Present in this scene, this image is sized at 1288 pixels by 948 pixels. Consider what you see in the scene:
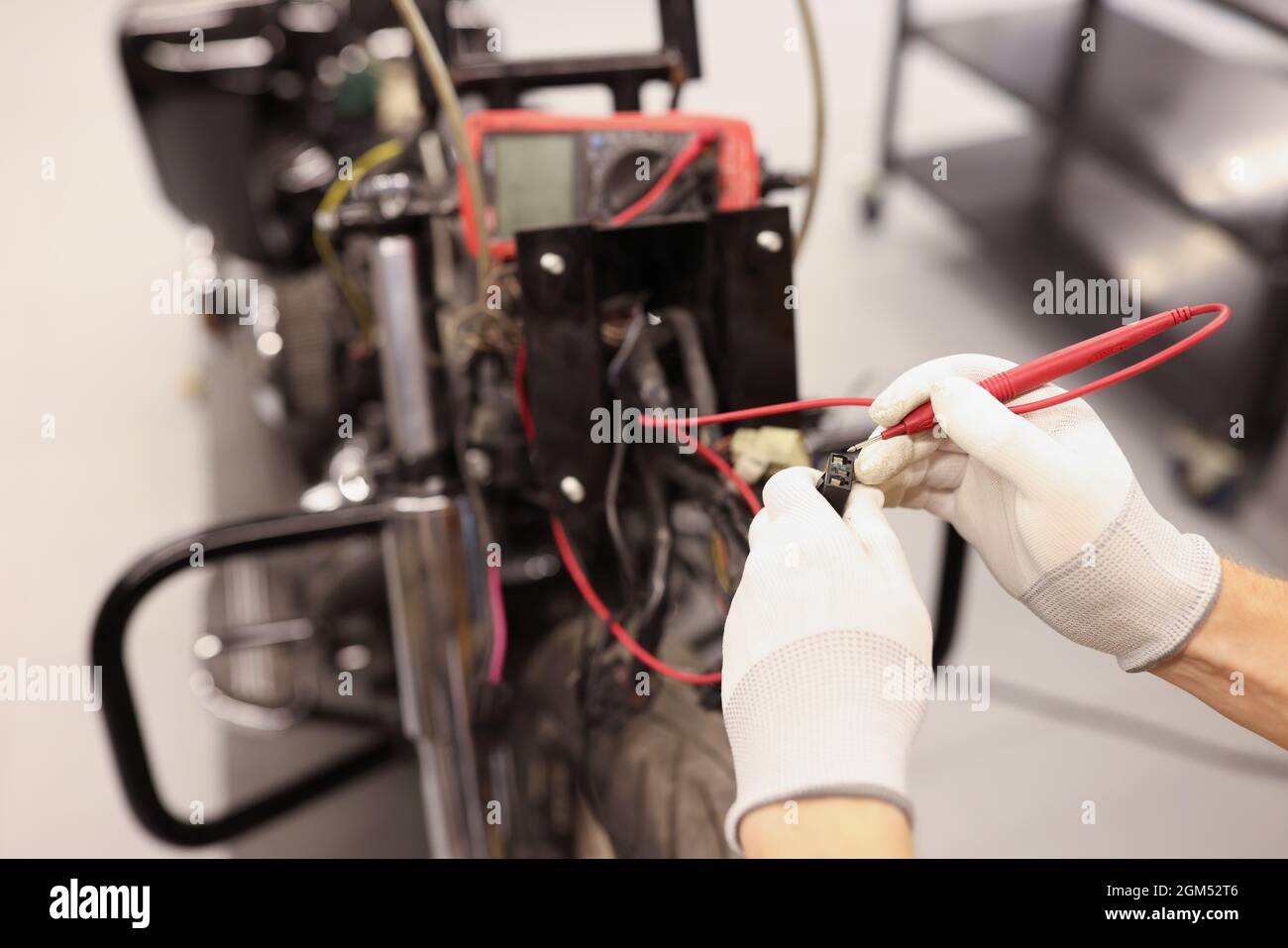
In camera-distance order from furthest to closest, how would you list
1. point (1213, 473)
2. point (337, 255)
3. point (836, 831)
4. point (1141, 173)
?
point (1141, 173) < point (1213, 473) < point (337, 255) < point (836, 831)

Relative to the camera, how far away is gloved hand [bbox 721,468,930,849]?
2.18 ft

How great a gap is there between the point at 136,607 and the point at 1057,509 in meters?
0.94

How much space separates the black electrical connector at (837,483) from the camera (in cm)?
79

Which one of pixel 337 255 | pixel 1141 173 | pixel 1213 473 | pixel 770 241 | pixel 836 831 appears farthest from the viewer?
pixel 1141 173

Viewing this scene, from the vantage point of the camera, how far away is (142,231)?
8.81 feet

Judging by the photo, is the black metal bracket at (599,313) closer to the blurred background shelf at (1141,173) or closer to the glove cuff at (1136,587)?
the glove cuff at (1136,587)

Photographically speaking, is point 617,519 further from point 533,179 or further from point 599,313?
point 533,179

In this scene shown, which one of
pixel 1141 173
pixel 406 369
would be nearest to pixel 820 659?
pixel 406 369

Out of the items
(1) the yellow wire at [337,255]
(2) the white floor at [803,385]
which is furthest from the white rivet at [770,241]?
(1) the yellow wire at [337,255]

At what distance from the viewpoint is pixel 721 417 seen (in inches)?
32.7

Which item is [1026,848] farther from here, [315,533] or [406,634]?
[315,533]

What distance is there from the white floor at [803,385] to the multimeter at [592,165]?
0.17m

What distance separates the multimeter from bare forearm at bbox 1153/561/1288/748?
55cm
